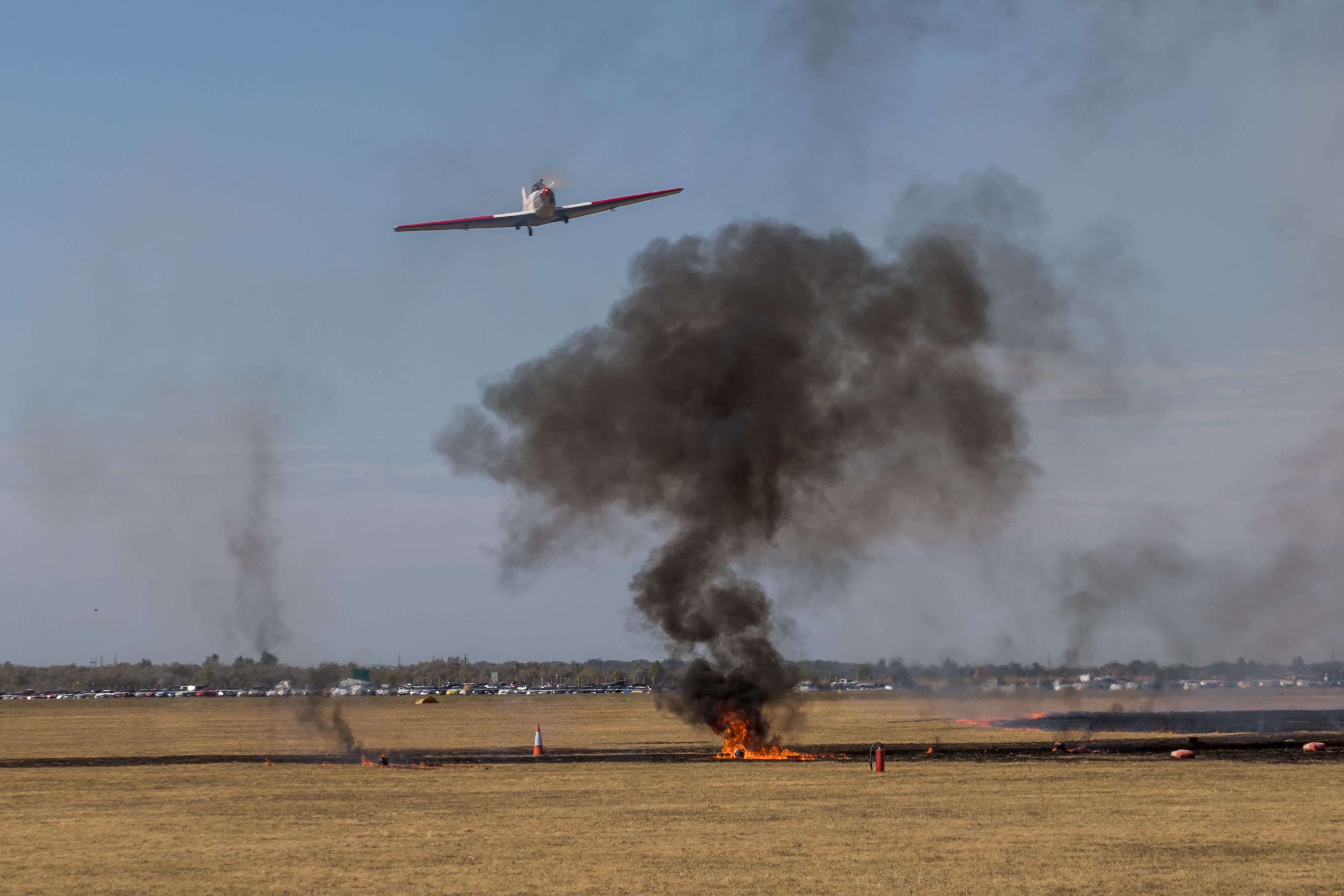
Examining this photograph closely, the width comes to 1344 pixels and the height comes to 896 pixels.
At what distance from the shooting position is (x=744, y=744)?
2505 inches

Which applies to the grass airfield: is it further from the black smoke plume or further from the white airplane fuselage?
the white airplane fuselage

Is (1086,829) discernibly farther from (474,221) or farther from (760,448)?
(474,221)

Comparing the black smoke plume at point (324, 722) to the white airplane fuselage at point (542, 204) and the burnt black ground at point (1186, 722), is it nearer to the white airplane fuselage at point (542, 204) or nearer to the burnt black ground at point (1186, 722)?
the white airplane fuselage at point (542, 204)

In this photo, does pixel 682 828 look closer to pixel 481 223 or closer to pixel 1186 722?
pixel 481 223

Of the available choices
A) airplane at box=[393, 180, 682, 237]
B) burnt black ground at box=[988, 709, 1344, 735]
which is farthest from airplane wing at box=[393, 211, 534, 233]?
burnt black ground at box=[988, 709, 1344, 735]

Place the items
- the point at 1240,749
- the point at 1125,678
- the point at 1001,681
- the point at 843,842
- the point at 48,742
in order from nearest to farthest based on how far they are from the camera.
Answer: the point at 843,842 → the point at 1240,749 → the point at 48,742 → the point at 1001,681 → the point at 1125,678

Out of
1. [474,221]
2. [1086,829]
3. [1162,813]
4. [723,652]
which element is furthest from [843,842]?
[474,221]

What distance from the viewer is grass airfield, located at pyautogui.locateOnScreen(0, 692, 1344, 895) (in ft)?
91.4

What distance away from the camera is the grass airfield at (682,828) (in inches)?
1097

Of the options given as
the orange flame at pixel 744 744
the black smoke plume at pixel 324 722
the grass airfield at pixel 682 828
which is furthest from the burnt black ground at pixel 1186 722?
the black smoke plume at pixel 324 722

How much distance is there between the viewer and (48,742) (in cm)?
8612

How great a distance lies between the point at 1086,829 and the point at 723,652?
3298cm

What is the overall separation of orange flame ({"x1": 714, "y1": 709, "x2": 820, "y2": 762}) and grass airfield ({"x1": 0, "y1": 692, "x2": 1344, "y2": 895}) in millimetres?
3769

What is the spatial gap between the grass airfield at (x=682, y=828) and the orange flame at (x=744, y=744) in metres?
3.77
